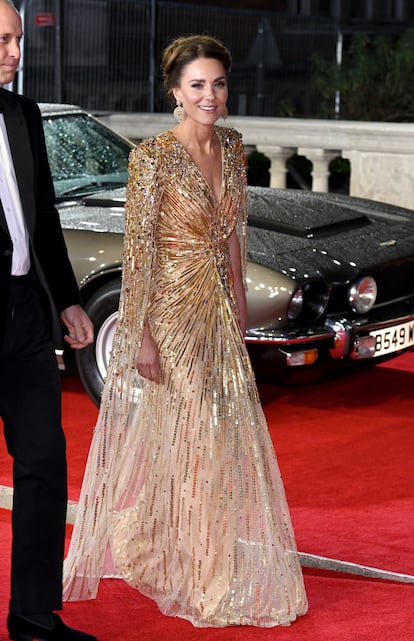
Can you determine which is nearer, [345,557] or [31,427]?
[31,427]

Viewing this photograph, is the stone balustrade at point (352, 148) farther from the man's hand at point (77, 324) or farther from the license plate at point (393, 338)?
the man's hand at point (77, 324)

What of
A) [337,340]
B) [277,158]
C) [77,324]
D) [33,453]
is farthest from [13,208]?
[277,158]

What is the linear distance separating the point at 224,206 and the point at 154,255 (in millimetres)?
282

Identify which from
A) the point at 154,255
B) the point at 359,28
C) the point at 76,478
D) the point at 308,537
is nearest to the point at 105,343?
the point at 76,478

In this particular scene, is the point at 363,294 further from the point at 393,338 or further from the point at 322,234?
the point at 322,234

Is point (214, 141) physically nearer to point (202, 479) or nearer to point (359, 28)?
point (202, 479)

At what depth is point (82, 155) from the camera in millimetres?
7613

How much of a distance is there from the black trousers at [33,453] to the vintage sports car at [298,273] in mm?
2545

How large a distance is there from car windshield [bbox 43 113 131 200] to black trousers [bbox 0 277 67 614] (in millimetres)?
3662

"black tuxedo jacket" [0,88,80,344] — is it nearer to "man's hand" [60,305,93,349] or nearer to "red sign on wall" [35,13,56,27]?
"man's hand" [60,305,93,349]

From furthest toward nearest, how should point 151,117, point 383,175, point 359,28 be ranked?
point 359,28 → point 151,117 → point 383,175

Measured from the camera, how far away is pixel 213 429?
167 inches

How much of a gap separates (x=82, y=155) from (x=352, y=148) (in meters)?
3.20

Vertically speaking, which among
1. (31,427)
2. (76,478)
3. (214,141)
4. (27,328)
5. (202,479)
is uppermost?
(214,141)
